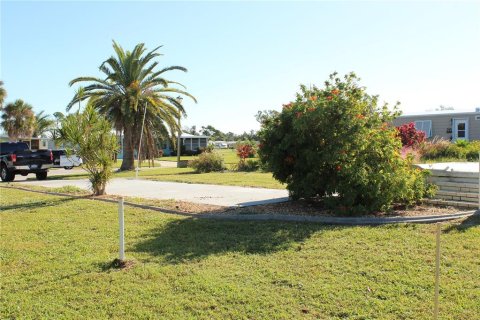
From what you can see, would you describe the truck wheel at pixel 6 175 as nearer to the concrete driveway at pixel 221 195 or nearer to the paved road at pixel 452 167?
the concrete driveway at pixel 221 195

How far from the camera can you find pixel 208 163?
22.6 m

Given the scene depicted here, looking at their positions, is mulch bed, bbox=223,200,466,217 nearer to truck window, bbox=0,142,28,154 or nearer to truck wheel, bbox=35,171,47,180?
truck wheel, bbox=35,171,47,180

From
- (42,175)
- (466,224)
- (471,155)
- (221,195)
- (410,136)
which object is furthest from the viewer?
(410,136)

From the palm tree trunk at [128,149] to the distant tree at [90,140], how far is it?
41.7 ft

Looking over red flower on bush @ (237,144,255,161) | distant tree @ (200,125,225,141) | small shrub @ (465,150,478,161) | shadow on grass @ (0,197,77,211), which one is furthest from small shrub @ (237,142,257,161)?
distant tree @ (200,125,225,141)

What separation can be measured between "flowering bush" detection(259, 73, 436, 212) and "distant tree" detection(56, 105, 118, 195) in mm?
4479

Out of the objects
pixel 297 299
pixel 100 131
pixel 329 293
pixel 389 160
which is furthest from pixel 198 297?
pixel 100 131

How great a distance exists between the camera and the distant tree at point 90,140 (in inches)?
431

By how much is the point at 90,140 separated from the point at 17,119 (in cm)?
4948

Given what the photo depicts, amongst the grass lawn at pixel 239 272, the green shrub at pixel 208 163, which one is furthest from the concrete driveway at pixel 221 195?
the green shrub at pixel 208 163

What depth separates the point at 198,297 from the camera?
4.42m

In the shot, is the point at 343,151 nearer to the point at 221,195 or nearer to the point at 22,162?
the point at 221,195

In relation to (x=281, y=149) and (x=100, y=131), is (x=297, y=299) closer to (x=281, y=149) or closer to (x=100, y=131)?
(x=281, y=149)

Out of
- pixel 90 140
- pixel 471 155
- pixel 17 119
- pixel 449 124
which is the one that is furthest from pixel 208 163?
pixel 17 119
